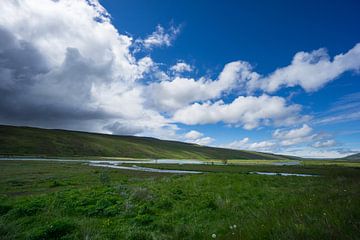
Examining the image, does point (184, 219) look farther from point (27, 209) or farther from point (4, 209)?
point (4, 209)

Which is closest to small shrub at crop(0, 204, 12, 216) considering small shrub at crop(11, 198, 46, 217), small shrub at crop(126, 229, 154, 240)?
small shrub at crop(11, 198, 46, 217)

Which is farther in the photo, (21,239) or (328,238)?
(21,239)

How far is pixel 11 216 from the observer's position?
11719mm

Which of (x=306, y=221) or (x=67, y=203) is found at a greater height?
(x=306, y=221)

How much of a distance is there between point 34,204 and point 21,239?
568cm

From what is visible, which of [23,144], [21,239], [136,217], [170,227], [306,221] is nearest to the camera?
[306,221]

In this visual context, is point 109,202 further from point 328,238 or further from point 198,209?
point 328,238

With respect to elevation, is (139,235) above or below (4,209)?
above

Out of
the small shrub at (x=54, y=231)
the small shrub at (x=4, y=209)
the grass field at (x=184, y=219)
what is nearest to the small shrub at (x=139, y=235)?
the grass field at (x=184, y=219)

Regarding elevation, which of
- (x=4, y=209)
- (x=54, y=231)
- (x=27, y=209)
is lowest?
(x=4, y=209)

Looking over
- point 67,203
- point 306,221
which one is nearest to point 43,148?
point 67,203

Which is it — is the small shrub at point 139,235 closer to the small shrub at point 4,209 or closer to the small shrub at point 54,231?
the small shrub at point 54,231

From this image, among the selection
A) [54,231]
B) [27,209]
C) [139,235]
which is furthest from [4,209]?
[139,235]

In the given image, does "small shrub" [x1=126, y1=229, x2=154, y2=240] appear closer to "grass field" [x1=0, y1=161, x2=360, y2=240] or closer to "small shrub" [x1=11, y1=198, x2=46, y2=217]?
"grass field" [x1=0, y1=161, x2=360, y2=240]
